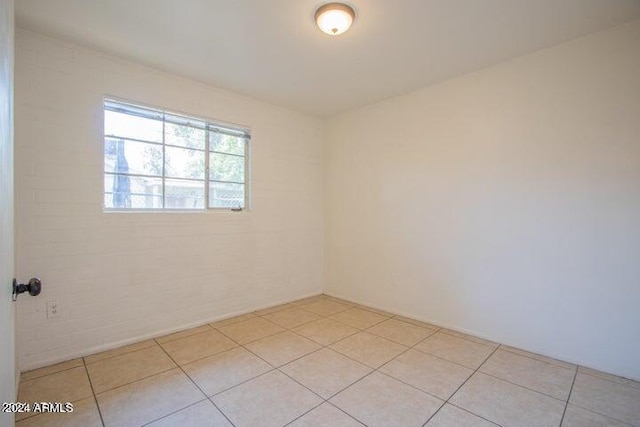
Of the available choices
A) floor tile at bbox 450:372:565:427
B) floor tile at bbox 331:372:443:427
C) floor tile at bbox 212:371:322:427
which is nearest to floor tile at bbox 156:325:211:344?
floor tile at bbox 212:371:322:427

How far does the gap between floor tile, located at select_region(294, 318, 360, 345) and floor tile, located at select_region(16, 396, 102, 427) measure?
66.1 inches

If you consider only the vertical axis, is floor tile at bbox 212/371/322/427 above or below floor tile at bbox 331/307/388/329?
below

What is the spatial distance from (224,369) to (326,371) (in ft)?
2.59

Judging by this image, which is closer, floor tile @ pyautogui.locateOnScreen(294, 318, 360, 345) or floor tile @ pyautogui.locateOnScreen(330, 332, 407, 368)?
floor tile @ pyautogui.locateOnScreen(330, 332, 407, 368)

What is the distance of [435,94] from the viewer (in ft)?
10.6

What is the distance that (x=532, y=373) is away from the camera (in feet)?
7.50

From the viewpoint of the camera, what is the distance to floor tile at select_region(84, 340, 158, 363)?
2.46 meters

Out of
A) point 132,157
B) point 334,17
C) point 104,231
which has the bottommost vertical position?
point 104,231

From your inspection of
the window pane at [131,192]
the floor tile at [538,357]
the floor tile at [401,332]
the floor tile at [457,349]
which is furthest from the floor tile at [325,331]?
the window pane at [131,192]

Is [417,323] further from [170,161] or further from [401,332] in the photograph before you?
[170,161]

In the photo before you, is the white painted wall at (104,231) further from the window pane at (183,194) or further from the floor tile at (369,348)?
the floor tile at (369,348)

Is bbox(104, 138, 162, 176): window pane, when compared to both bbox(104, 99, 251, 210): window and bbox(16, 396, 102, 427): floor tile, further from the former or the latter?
bbox(16, 396, 102, 427): floor tile

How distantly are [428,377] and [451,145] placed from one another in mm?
2204

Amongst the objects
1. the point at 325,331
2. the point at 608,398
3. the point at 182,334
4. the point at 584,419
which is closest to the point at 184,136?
the point at 182,334
